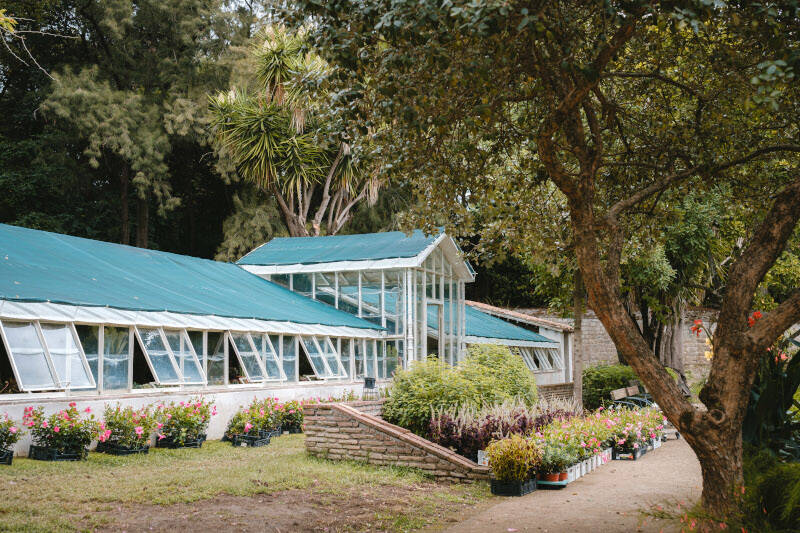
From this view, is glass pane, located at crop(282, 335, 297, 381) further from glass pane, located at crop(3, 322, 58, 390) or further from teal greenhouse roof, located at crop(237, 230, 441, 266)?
glass pane, located at crop(3, 322, 58, 390)

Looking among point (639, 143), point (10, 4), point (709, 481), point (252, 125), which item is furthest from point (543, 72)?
point (10, 4)

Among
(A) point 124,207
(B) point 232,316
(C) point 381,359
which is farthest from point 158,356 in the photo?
(A) point 124,207

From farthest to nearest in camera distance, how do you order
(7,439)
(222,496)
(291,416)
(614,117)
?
(291,416) < (7,439) < (614,117) < (222,496)

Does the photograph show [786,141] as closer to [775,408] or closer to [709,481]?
[775,408]

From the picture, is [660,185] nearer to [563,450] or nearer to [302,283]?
[563,450]

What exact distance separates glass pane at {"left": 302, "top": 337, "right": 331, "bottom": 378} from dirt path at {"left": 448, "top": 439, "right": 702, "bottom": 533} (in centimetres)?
803

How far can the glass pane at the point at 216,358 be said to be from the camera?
14.8m

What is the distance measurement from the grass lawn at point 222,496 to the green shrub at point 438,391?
144 cm

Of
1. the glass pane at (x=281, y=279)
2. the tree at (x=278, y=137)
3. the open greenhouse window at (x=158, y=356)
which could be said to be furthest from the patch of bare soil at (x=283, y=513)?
the tree at (x=278, y=137)

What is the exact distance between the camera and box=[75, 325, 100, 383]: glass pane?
12.0 m


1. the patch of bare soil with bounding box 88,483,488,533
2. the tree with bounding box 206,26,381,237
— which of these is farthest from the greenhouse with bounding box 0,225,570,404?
the patch of bare soil with bounding box 88,483,488,533

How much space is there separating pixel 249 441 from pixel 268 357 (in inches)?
127

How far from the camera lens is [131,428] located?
1152 centimetres

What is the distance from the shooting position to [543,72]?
7504mm
